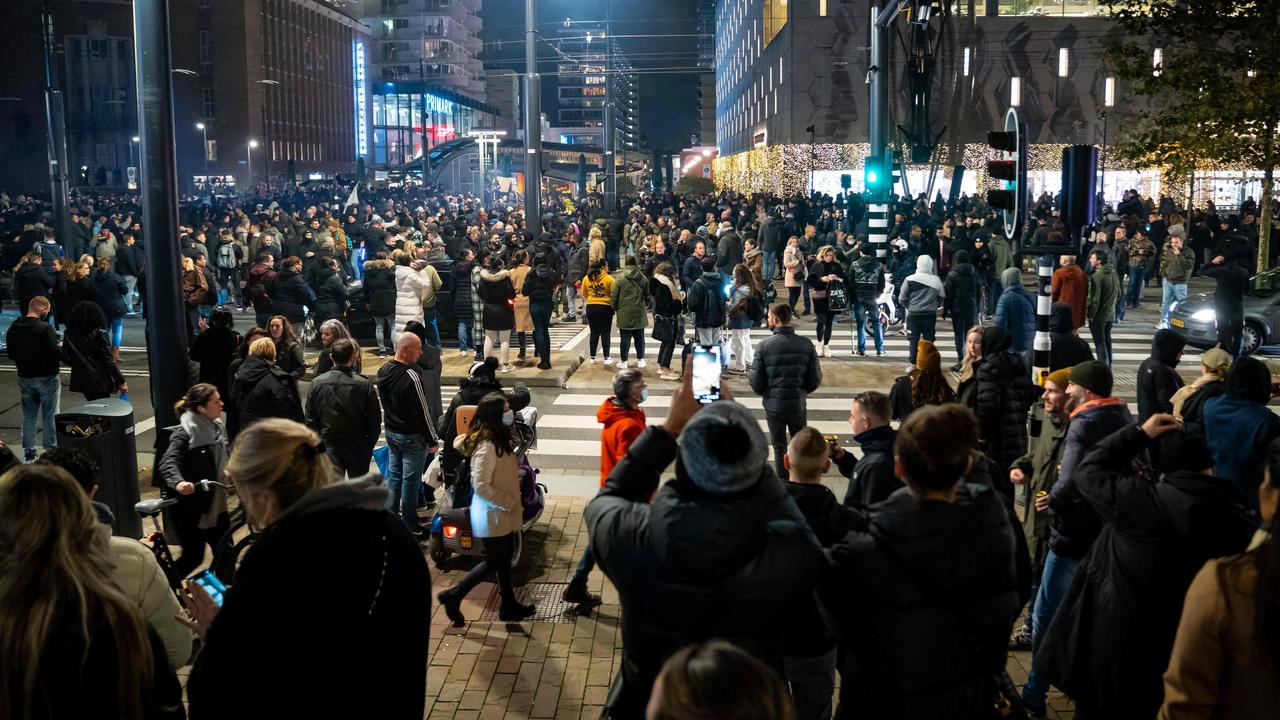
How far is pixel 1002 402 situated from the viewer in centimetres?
789

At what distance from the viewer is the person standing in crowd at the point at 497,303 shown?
16.1 m

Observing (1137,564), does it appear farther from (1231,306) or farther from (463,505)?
(1231,306)

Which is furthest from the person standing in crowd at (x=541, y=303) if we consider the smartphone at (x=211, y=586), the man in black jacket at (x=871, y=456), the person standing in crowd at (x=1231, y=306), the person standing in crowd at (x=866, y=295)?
the smartphone at (x=211, y=586)

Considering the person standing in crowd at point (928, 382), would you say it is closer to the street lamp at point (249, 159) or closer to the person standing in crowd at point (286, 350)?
the person standing in crowd at point (286, 350)

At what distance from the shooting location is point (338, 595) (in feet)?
9.75

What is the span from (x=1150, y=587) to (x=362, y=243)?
78.1ft

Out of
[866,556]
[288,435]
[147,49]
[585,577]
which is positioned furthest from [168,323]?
[866,556]

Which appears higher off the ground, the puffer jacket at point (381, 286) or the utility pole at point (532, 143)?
the utility pole at point (532, 143)

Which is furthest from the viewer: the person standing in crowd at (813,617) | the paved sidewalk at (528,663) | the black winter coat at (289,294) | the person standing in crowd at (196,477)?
the black winter coat at (289,294)

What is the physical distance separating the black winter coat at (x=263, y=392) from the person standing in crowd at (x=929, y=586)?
5.69 meters

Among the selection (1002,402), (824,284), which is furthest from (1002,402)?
(824,284)

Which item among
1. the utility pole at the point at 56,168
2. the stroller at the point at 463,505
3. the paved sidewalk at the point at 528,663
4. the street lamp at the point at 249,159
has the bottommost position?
the paved sidewalk at the point at 528,663

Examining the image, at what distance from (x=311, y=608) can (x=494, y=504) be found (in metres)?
3.96

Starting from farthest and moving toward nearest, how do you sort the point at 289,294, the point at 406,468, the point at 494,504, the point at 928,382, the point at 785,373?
the point at 289,294, the point at 785,373, the point at 406,468, the point at 928,382, the point at 494,504
